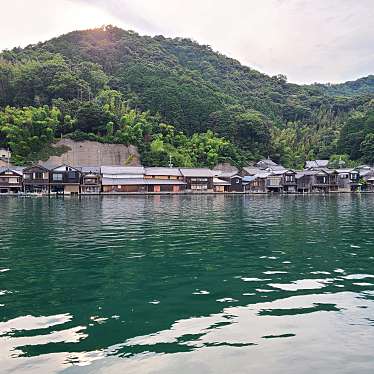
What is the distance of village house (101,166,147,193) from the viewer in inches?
2570

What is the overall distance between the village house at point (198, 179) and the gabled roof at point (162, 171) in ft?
3.72

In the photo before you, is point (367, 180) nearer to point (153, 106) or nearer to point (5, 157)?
point (153, 106)

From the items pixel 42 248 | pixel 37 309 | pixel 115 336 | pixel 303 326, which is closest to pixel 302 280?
pixel 303 326

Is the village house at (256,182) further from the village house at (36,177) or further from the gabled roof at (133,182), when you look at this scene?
the village house at (36,177)

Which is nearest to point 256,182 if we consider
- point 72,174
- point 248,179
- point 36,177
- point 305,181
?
point 248,179

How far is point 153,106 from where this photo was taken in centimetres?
9438

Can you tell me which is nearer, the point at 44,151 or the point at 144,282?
the point at 144,282

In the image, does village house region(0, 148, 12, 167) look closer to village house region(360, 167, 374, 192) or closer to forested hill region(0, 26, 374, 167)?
forested hill region(0, 26, 374, 167)

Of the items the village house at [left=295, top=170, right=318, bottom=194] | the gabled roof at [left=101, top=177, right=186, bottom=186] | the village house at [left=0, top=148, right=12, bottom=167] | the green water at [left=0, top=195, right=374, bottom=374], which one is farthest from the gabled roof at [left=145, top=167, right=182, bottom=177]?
the green water at [left=0, top=195, right=374, bottom=374]

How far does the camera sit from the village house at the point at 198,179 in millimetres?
71688

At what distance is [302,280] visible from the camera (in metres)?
10.5

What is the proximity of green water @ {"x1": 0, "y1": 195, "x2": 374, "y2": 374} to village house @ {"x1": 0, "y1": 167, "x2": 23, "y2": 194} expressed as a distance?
163 ft

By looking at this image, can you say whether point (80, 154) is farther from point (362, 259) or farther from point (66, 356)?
point (66, 356)

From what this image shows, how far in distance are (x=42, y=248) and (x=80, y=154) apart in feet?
203
